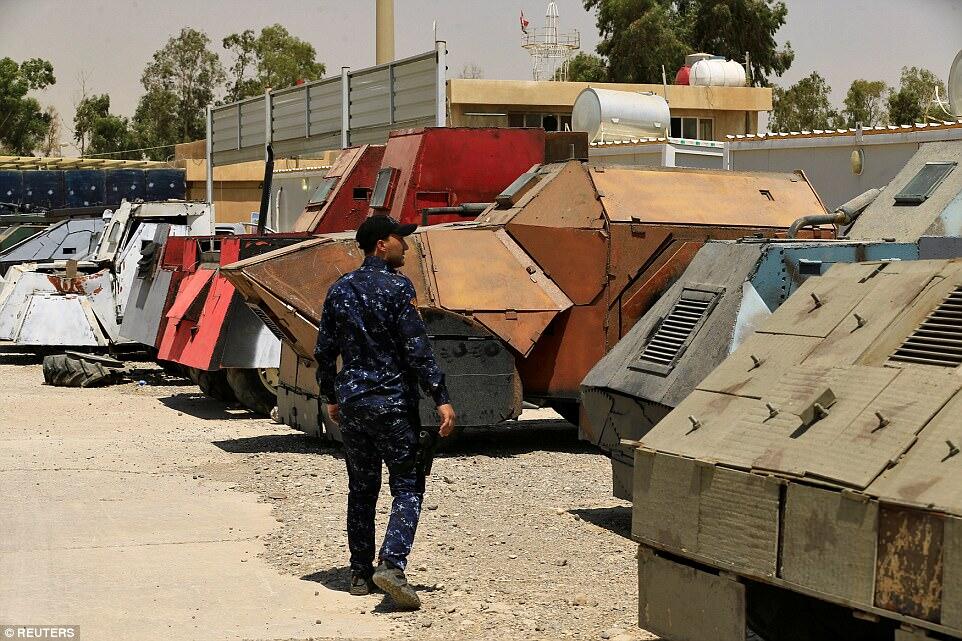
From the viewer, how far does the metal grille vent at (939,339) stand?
477 cm

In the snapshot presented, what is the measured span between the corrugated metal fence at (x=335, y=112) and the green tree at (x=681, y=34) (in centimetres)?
2366

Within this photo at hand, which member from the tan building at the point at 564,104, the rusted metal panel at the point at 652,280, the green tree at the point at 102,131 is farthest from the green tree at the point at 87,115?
the rusted metal panel at the point at 652,280

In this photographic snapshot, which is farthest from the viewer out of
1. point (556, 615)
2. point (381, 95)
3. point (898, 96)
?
point (898, 96)

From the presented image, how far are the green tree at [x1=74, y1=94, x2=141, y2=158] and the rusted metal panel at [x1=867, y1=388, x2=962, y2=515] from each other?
5684cm

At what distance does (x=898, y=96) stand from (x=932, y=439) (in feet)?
149

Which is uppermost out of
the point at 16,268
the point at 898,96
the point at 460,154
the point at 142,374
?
the point at 898,96

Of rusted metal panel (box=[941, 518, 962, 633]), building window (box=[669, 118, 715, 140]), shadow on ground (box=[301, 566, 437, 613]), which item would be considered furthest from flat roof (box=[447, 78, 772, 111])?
rusted metal panel (box=[941, 518, 962, 633])

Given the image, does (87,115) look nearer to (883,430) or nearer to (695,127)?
(695,127)

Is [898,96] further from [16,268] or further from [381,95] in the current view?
[16,268]

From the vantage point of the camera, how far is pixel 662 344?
7496 millimetres

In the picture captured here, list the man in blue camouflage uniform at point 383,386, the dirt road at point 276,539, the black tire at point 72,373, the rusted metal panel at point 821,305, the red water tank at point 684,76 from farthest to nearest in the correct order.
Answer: the red water tank at point 684,76, the black tire at point 72,373, the man in blue camouflage uniform at point 383,386, the dirt road at point 276,539, the rusted metal panel at point 821,305

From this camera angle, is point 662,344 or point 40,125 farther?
point 40,125

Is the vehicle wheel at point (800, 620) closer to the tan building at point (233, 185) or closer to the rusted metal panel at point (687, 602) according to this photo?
the rusted metal panel at point (687, 602)

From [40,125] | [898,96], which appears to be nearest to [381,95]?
[898,96]
